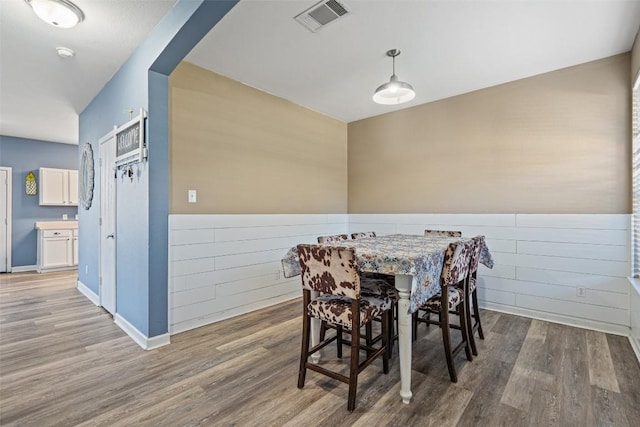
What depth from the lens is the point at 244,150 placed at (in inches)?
143

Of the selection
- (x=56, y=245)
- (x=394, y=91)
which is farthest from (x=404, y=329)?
(x=56, y=245)

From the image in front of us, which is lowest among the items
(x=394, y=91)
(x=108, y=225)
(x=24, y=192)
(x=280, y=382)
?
(x=280, y=382)

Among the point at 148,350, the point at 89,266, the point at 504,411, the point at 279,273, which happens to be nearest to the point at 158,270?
the point at 148,350

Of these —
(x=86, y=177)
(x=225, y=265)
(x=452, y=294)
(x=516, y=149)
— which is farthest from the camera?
(x=86, y=177)

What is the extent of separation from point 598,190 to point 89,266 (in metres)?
6.14

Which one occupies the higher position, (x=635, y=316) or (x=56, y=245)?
(x=56, y=245)

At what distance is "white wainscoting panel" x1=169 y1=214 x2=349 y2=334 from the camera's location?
9.96 feet

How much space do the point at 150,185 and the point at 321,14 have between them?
1.97 meters

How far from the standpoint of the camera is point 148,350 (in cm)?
264

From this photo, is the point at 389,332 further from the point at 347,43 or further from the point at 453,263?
the point at 347,43

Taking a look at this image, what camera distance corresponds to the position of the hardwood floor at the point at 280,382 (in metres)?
1.81

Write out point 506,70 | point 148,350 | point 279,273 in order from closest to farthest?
point 148,350, point 506,70, point 279,273

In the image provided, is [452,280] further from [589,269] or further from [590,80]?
[590,80]

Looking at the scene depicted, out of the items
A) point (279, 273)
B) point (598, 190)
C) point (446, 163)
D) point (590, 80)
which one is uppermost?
point (590, 80)
